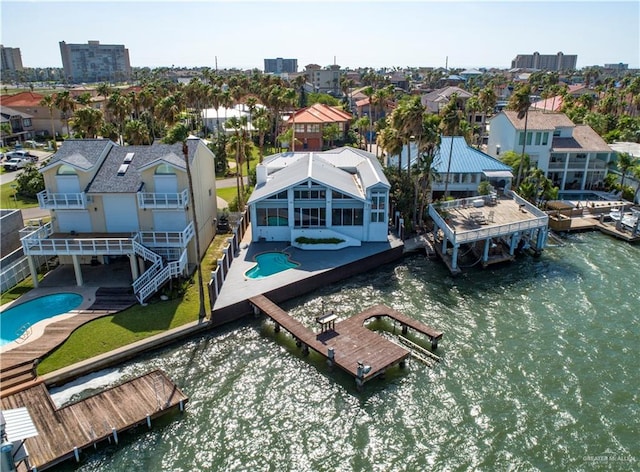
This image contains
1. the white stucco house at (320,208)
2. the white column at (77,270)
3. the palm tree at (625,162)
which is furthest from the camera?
the palm tree at (625,162)

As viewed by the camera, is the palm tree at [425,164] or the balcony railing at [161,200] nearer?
the balcony railing at [161,200]

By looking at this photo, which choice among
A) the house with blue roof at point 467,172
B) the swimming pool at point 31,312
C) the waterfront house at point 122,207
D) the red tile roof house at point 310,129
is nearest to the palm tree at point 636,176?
Answer: the house with blue roof at point 467,172

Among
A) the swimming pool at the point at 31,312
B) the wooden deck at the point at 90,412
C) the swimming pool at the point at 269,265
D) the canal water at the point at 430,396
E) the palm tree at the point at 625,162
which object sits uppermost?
the palm tree at the point at 625,162

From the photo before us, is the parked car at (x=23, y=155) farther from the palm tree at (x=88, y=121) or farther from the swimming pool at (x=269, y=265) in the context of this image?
the swimming pool at (x=269, y=265)

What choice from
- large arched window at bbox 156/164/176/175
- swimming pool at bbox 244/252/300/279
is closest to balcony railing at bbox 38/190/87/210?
large arched window at bbox 156/164/176/175

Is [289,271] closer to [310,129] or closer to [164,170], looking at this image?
[164,170]

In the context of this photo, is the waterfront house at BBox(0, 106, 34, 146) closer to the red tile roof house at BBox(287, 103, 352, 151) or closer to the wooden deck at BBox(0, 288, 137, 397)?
the red tile roof house at BBox(287, 103, 352, 151)

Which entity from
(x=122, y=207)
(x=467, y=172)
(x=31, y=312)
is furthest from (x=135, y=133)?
(x=467, y=172)
